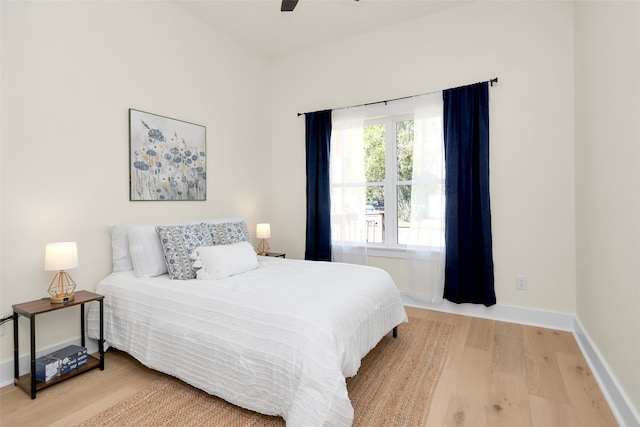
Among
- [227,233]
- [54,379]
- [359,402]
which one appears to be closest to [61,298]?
[54,379]

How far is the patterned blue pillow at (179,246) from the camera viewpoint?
2.49m

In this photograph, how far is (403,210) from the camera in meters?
3.66

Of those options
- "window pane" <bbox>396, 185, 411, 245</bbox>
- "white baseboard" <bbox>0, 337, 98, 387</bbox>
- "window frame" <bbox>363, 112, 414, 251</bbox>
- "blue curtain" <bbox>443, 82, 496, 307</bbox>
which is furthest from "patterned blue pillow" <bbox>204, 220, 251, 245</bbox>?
"blue curtain" <bbox>443, 82, 496, 307</bbox>

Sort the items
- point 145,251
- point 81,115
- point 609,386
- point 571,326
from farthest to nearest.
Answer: point 571,326 < point 145,251 < point 81,115 < point 609,386

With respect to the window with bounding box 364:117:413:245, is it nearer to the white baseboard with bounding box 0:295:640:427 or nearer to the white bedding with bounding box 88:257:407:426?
the white baseboard with bounding box 0:295:640:427

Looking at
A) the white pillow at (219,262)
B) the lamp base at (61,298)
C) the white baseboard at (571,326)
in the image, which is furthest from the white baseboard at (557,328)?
the white pillow at (219,262)

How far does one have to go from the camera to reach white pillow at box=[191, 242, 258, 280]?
248cm

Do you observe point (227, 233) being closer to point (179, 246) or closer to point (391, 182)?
point (179, 246)

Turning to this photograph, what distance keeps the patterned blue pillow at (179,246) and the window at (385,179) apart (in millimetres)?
1742

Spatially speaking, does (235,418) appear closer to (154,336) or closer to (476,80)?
(154,336)

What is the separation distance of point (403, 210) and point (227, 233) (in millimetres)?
1935

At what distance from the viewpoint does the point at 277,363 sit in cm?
158

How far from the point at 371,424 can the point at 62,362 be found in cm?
199

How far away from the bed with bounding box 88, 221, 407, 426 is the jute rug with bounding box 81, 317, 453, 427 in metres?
0.11
